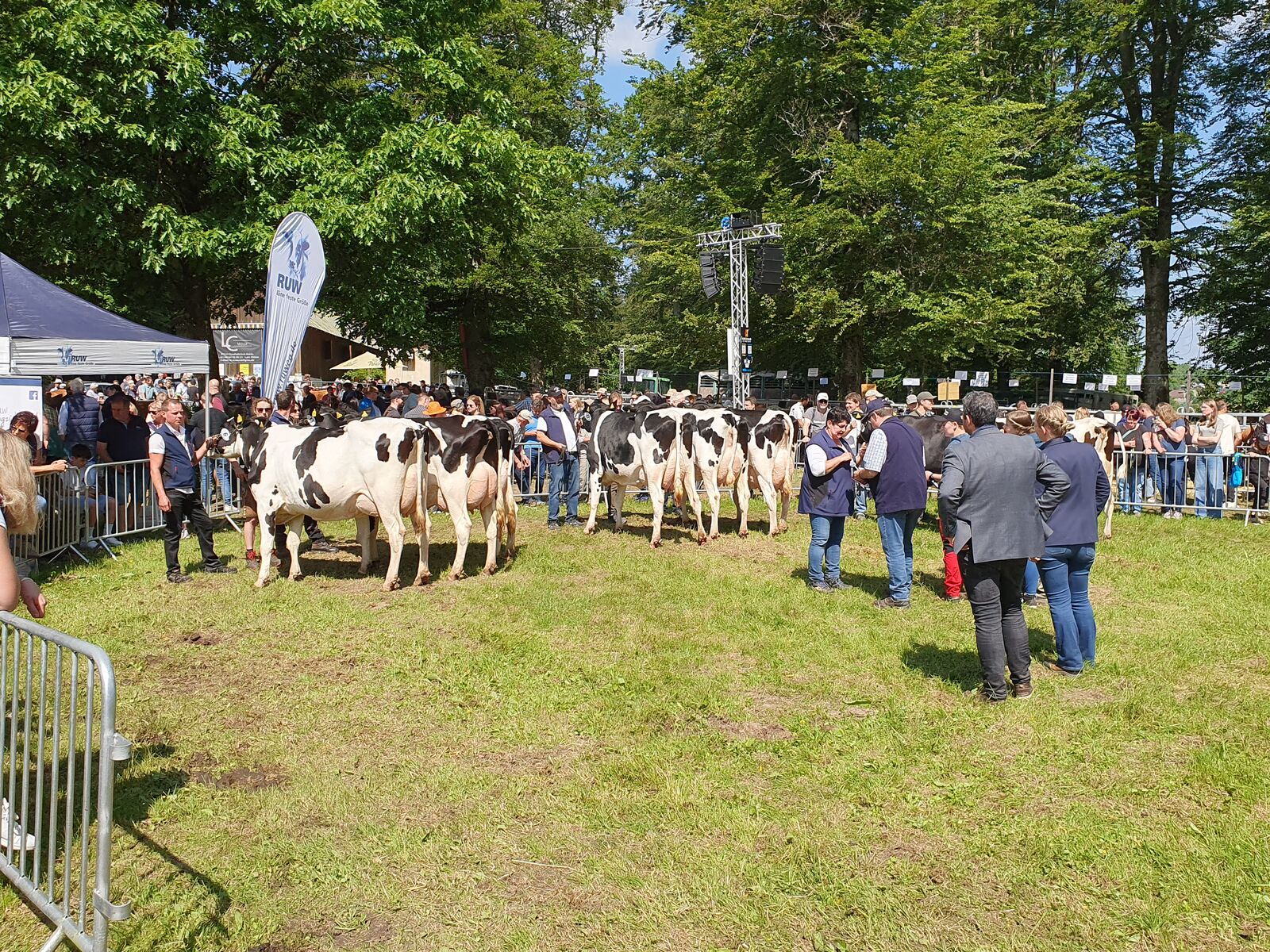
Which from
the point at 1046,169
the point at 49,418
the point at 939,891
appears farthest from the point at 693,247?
the point at 939,891

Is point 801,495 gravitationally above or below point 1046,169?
below

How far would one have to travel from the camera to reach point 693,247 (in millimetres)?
32875

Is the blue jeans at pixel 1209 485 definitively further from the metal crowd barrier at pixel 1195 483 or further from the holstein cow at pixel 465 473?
the holstein cow at pixel 465 473

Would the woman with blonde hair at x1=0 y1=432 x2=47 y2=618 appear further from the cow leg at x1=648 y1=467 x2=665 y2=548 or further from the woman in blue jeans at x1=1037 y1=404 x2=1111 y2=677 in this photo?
the cow leg at x1=648 y1=467 x2=665 y2=548

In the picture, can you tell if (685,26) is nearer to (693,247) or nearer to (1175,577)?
(693,247)

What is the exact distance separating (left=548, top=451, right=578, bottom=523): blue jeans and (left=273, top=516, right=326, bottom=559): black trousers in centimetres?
341

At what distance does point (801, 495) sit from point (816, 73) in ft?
78.9

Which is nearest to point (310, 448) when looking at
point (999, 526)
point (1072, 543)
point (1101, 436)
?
point (999, 526)

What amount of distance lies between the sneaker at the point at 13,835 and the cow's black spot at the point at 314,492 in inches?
230

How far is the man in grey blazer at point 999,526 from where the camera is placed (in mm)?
6395

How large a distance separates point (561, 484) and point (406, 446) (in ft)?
16.1

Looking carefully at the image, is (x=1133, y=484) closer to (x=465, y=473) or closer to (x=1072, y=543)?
(x=1072, y=543)

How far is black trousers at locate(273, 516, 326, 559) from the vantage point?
11250 millimetres

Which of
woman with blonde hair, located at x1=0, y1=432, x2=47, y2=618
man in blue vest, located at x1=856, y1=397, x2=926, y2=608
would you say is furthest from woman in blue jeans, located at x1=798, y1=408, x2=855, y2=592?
woman with blonde hair, located at x1=0, y1=432, x2=47, y2=618
